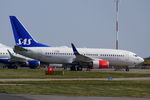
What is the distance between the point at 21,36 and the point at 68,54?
27.3 ft

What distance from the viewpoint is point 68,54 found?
6662 cm

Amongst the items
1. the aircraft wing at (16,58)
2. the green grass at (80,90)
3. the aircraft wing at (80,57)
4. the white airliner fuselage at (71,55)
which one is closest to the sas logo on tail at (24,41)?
the white airliner fuselage at (71,55)

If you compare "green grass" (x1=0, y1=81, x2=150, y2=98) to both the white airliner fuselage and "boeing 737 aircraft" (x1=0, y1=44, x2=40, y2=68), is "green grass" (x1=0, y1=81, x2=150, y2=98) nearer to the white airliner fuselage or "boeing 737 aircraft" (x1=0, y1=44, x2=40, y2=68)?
the white airliner fuselage

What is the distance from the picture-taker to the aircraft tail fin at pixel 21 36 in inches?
2650

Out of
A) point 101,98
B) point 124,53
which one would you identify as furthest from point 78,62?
point 101,98

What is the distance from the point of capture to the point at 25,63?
3147 inches

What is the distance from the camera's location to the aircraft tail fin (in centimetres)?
6732

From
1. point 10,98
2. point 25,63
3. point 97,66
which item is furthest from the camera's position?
point 25,63

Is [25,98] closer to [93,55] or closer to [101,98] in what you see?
[101,98]

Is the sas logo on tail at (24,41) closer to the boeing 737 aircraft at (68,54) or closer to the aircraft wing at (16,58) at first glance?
the boeing 737 aircraft at (68,54)

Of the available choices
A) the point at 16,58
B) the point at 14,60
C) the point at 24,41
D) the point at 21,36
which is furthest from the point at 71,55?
the point at 14,60

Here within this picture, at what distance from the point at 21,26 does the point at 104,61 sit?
14967 mm

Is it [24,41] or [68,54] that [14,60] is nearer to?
[24,41]

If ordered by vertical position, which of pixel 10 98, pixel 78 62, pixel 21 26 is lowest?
pixel 10 98
